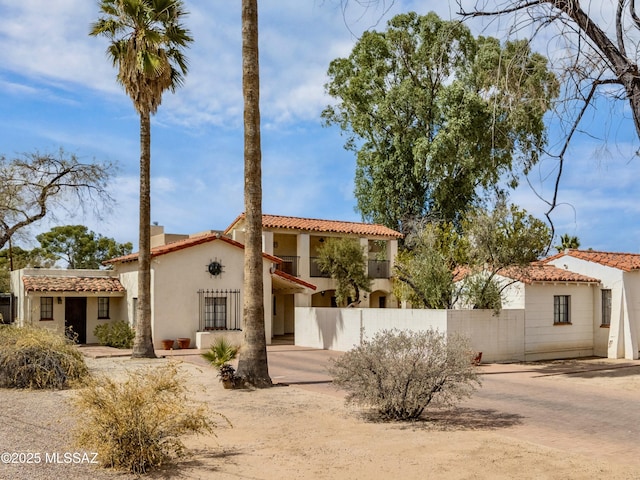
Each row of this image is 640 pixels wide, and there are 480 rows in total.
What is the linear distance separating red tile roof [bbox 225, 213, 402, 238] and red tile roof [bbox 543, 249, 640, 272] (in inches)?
453

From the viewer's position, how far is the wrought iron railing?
29.3 metres

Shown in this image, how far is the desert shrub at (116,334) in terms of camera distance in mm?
28891

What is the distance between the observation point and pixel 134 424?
8516 mm

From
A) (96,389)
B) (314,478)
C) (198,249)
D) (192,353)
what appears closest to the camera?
(314,478)

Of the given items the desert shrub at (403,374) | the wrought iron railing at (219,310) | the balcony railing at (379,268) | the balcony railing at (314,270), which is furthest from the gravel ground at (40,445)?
→ the balcony railing at (379,268)

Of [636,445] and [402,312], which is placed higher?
[402,312]

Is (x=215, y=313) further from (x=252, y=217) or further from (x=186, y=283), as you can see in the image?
(x=252, y=217)

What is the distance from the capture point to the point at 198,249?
29.5 m

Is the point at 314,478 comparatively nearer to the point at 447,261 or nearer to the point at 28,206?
the point at 447,261

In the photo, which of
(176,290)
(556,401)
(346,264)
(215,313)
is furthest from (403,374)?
(346,264)

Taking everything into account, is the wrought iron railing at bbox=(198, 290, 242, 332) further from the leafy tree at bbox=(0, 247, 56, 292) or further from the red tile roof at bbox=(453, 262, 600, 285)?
the leafy tree at bbox=(0, 247, 56, 292)

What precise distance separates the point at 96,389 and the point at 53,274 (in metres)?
25.1

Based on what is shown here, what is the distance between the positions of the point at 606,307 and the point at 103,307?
22348mm

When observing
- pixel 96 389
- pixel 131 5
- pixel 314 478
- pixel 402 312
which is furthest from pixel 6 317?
pixel 314 478
